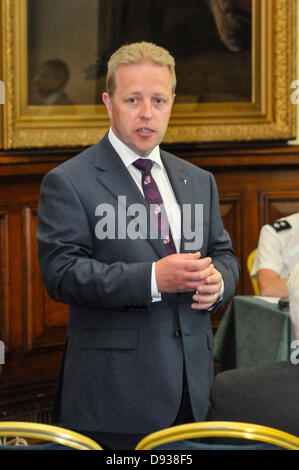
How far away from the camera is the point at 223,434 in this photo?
5.13 ft

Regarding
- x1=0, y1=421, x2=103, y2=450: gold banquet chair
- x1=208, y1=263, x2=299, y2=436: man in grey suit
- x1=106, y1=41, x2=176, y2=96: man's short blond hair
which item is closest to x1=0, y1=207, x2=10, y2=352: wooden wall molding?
x1=106, y1=41, x2=176, y2=96: man's short blond hair

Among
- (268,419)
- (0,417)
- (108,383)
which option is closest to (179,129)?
(0,417)

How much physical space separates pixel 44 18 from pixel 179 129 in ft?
3.73

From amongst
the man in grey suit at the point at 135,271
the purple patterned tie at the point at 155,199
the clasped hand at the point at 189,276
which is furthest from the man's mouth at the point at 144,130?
the clasped hand at the point at 189,276

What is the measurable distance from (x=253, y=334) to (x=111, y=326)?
1.71 metres

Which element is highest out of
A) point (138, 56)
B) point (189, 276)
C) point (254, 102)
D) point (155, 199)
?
point (254, 102)

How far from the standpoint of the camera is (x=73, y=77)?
4.82 meters

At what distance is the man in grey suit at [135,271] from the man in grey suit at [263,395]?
39cm

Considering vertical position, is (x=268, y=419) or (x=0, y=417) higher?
Result: (x=268, y=419)

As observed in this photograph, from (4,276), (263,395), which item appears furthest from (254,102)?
(263,395)

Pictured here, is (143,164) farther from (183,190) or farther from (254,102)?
(254,102)

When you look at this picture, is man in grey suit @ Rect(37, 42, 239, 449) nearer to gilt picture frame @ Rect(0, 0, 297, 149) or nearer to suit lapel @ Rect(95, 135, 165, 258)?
suit lapel @ Rect(95, 135, 165, 258)

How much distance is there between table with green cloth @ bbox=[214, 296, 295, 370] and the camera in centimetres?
353

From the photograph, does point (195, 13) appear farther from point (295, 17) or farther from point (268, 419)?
point (268, 419)
